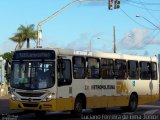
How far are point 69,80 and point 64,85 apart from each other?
1.42 feet

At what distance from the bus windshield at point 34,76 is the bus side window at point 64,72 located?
0.34 meters

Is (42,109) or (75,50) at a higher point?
(75,50)

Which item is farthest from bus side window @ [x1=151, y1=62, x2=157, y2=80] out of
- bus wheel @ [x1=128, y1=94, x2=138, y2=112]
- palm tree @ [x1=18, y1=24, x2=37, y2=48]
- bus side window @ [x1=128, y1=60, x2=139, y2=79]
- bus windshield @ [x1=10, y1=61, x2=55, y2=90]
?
palm tree @ [x1=18, y1=24, x2=37, y2=48]

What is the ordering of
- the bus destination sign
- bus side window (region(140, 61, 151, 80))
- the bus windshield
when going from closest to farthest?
the bus windshield
the bus destination sign
bus side window (region(140, 61, 151, 80))

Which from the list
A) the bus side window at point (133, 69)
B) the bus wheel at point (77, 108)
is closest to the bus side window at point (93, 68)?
the bus wheel at point (77, 108)

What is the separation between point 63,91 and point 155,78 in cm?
997

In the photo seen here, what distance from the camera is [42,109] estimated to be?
2042 cm

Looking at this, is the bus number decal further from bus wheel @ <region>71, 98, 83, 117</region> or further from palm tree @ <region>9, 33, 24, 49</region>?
palm tree @ <region>9, 33, 24, 49</region>

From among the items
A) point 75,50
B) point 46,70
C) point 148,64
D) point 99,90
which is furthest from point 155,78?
point 46,70

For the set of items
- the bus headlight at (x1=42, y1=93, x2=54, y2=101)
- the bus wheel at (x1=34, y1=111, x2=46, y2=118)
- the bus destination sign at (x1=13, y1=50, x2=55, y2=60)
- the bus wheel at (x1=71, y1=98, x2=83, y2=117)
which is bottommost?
the bus wheel at (x1=34, y1=111, x2=46, y2=118)

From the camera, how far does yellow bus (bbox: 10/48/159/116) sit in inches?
811

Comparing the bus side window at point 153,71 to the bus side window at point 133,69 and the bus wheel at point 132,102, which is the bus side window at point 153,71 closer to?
the bus side window at point 133,69

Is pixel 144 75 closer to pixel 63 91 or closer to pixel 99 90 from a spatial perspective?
pixel 99 90

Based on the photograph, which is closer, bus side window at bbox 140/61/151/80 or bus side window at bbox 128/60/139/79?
bus side window at bbox 128/60/139/79
